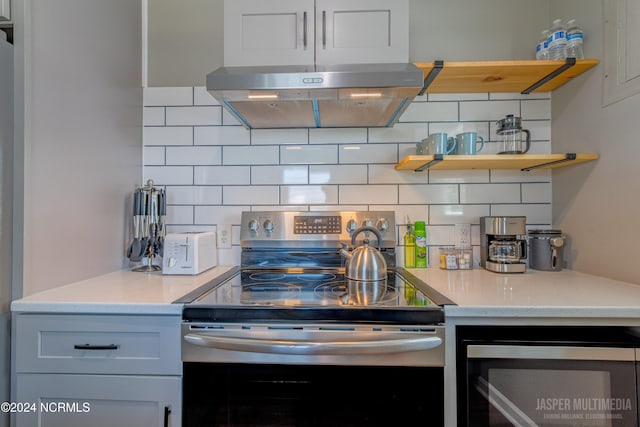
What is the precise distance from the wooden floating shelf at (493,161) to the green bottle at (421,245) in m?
0.29

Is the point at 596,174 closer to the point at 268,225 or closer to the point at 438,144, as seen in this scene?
the point at 438,144

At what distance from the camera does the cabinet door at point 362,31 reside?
129 cm

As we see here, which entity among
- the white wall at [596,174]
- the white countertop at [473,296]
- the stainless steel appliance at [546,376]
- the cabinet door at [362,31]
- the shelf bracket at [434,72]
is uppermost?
the cabinet door at [362,31]

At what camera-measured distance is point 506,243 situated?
4.86ft

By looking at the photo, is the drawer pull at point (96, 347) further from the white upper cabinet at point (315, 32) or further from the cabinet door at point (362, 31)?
the cabinet door at point (362, 31)

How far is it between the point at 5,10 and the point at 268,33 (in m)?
0.83

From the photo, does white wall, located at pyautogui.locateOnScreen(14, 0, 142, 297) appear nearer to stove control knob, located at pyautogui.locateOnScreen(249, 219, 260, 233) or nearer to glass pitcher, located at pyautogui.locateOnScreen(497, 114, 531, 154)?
stove control knob, located at pyautogui.locateOnScreen(249, 219, 260, 233)

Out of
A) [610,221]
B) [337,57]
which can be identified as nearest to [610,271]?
[610,221]

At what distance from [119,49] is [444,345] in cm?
183

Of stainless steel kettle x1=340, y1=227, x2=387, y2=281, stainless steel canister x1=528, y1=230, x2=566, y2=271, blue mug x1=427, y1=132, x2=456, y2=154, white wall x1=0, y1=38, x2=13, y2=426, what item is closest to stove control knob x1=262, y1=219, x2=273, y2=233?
stainless steel kettle x1=340, y1=227, x2=387, y2=281

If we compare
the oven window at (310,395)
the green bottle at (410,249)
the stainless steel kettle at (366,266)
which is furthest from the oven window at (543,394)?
the green bottle at (410,249)

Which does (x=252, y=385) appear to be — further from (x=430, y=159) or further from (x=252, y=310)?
(x=430, y=159)

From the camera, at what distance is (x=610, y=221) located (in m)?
1.28

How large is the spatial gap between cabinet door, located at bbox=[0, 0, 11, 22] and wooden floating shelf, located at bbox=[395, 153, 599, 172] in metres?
1.45
